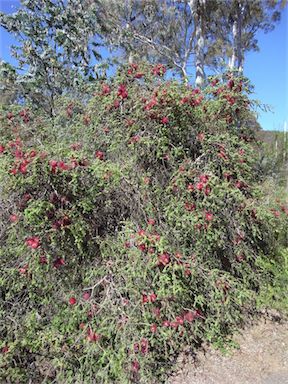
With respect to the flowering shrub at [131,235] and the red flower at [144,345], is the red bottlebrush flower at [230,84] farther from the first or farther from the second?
the red flower at [144,345]

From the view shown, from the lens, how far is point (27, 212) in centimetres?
267

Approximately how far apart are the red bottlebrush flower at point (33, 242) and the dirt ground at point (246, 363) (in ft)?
4.93

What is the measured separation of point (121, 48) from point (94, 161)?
697cm

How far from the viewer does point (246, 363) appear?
9.57 feet

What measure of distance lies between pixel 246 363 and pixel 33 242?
2014 millimetres

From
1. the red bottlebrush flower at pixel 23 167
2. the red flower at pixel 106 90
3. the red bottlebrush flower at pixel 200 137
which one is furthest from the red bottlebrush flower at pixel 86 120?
the red bottlebrush flower at pixel 23 167

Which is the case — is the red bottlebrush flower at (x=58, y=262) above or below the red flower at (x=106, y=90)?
below

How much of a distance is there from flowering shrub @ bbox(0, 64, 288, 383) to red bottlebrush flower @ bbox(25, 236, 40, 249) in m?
0.01

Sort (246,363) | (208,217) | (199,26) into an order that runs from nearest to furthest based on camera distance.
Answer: (246,363) → (208,217) → (199,26)

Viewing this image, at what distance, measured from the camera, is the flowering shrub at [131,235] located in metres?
2.75

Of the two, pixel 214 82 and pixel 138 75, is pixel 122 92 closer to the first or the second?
pixel 138 75

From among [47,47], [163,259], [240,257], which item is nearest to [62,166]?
[163,259]

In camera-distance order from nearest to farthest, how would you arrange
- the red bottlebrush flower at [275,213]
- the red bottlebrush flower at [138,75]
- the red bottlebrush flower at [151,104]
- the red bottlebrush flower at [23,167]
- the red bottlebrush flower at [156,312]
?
the red bottlebrush flower at [23,167]
the red bottlebrush flower at [156,312]
the red bottlebrush flower at [151,104]
the red bottlebrush flower at [275,213]
the red bottlebrush flower at [138,75]

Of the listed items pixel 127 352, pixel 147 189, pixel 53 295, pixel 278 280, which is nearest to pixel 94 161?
pixel 147 189
